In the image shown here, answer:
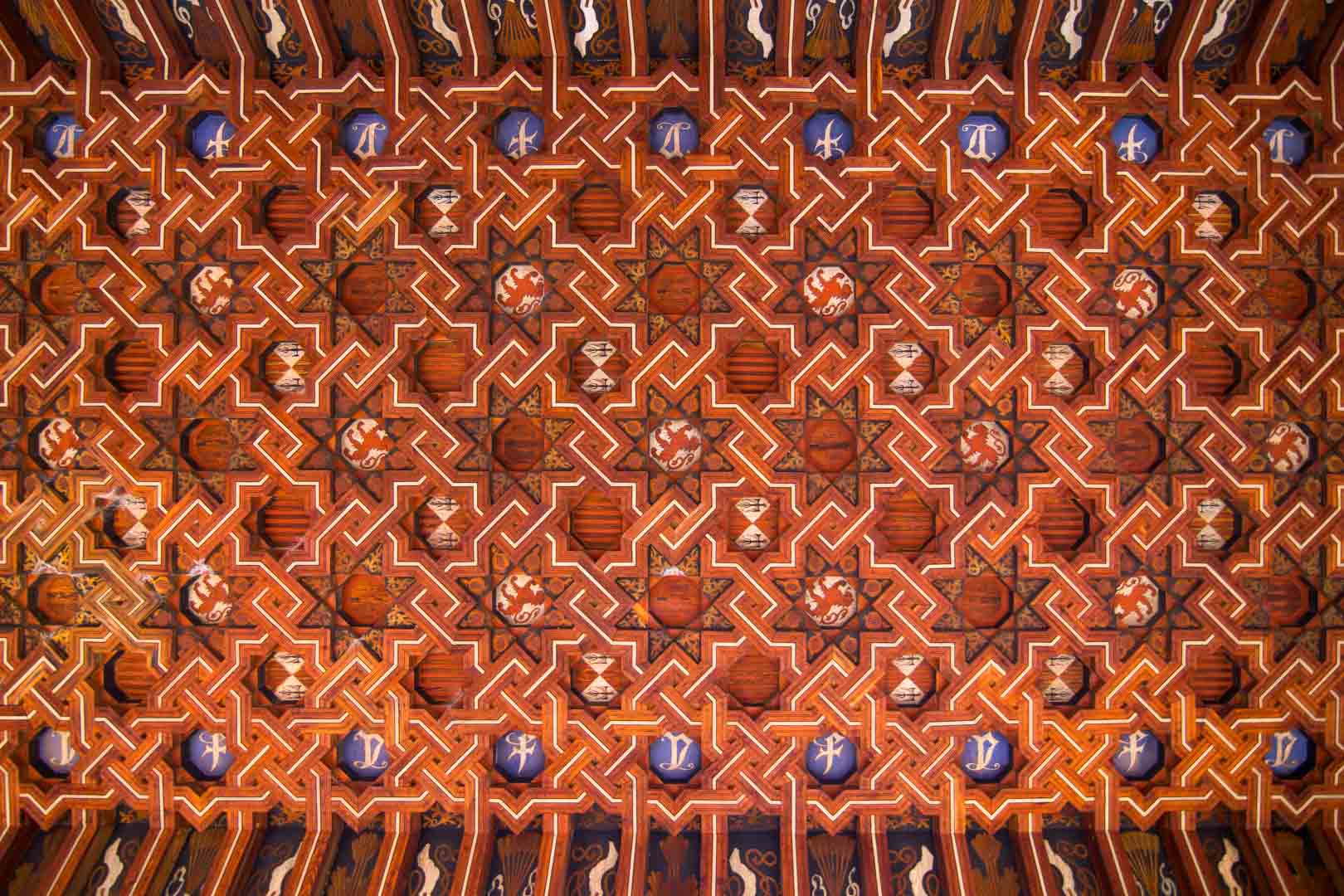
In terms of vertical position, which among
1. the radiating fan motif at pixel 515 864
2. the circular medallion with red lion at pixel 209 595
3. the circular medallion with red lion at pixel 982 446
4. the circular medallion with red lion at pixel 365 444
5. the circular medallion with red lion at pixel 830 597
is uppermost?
the circular medallion with red lion at pixel 365 444

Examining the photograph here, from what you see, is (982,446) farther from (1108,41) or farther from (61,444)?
(61,444)

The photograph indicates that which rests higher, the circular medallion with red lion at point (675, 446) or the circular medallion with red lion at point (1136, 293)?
the circular medallion with red lion at point (1136, 293)

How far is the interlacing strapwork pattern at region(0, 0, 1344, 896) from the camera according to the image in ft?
5.99

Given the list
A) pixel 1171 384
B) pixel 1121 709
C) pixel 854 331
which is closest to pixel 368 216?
pixel 854 331

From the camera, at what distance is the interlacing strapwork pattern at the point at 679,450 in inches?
71.9

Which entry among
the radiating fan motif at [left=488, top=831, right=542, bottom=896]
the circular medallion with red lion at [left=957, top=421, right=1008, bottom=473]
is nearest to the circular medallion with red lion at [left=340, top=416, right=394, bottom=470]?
the radiating fan motif at [left=488, top=831, right=542, bottom=896]

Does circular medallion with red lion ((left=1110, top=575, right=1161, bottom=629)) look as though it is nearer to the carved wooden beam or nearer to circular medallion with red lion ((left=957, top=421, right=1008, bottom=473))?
circular medallion with red lion ((left=957, top=421, right=1008, bottom=473))

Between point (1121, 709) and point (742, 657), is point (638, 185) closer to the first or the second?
point (742, 657)

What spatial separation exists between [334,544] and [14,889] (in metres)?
1.17

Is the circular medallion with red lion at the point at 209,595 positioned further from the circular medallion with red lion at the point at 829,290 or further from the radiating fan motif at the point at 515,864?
the circular medallion with red lion at the point at 829,290

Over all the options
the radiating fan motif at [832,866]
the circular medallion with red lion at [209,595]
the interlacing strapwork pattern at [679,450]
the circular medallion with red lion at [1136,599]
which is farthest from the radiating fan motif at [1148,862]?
the circular medallion with red lion at [209,595]

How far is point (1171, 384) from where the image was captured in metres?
1.84

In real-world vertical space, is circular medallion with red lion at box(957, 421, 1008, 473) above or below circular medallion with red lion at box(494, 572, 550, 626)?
above

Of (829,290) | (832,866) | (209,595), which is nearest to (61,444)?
(209,595)
